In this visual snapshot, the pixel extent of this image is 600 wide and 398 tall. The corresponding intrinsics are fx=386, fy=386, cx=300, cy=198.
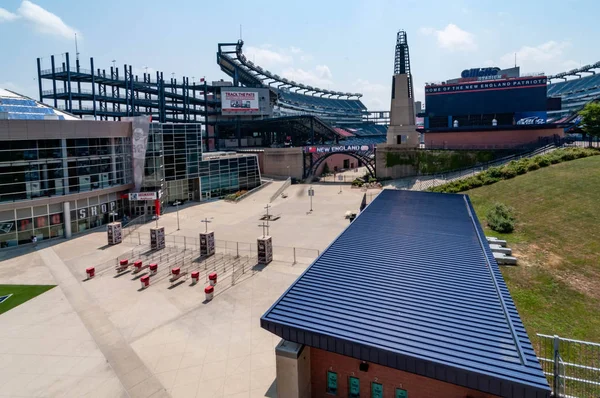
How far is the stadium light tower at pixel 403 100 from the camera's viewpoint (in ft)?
228

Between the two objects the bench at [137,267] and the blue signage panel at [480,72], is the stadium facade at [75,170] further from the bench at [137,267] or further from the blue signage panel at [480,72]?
the blue signage panel at [480,72]

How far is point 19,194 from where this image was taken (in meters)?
35.2

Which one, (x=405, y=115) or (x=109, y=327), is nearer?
(x=109, y=327)

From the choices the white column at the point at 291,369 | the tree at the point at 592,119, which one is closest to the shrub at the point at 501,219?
the white column at the point at 291,369

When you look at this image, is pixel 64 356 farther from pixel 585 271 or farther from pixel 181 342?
pixel 585 271

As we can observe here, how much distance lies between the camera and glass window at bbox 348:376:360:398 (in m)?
12.6

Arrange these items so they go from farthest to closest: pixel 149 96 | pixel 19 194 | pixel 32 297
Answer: pixel 149 96 → pixel 19 194 → pixel 32 297

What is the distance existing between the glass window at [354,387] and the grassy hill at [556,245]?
352 inches

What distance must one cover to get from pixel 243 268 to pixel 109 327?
395 inches

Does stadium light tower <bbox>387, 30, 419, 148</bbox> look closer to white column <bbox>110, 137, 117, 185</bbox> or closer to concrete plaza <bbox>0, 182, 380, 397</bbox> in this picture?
concrete plaza <bbox>0, 182, 380, 397</bbox>

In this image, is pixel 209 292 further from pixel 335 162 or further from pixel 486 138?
pixel 335 162

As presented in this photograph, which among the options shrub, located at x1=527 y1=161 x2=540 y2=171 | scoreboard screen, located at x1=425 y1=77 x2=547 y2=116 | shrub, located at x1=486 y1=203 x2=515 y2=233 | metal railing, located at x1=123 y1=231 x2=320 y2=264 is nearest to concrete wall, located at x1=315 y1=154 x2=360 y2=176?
scoreboard screen, located at x1=425 y1=77 x2=547 y2=116

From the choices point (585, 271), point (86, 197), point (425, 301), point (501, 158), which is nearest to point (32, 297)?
point (86, 197)

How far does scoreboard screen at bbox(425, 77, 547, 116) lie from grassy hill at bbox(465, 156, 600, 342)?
78.8 feet
